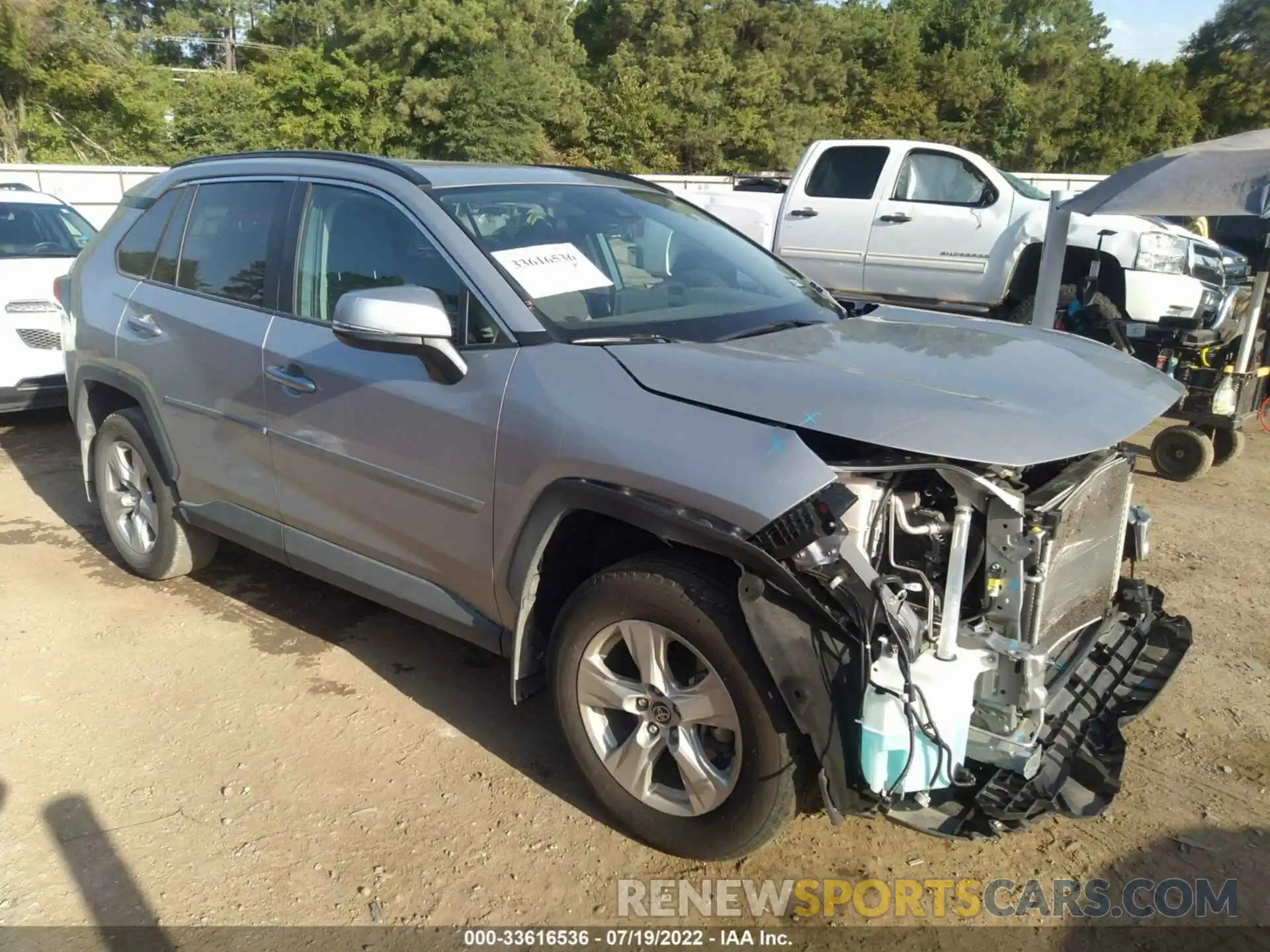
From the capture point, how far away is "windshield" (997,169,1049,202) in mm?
9117

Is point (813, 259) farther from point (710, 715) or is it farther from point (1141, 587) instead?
point (710, 715)

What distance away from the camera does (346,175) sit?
3.62 metres

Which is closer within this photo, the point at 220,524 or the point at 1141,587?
the point at 1141,587

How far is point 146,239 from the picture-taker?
4.57 m

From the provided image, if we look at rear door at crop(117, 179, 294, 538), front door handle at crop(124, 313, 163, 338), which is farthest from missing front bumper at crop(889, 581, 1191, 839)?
front door handle at crop(124, 313, 163, 338)

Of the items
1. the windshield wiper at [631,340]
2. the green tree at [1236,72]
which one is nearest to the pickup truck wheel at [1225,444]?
the windshield wiper at [631,340]

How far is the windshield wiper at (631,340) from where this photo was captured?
2.99 meters

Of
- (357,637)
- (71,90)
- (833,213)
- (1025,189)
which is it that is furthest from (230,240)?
(71,90)

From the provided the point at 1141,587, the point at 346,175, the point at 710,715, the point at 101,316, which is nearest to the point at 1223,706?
the point at 1141,587

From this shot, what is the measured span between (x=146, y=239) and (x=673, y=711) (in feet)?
11.5

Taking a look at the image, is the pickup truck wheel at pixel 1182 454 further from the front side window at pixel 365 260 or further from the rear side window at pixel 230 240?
the rear side window at pixel 230 240

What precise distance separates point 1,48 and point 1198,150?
31895 mm

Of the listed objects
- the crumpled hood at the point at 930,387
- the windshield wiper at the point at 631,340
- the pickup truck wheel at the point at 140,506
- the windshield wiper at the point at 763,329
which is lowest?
the pickup truck wheel at the point at 140,506

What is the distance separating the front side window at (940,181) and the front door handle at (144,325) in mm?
7269
